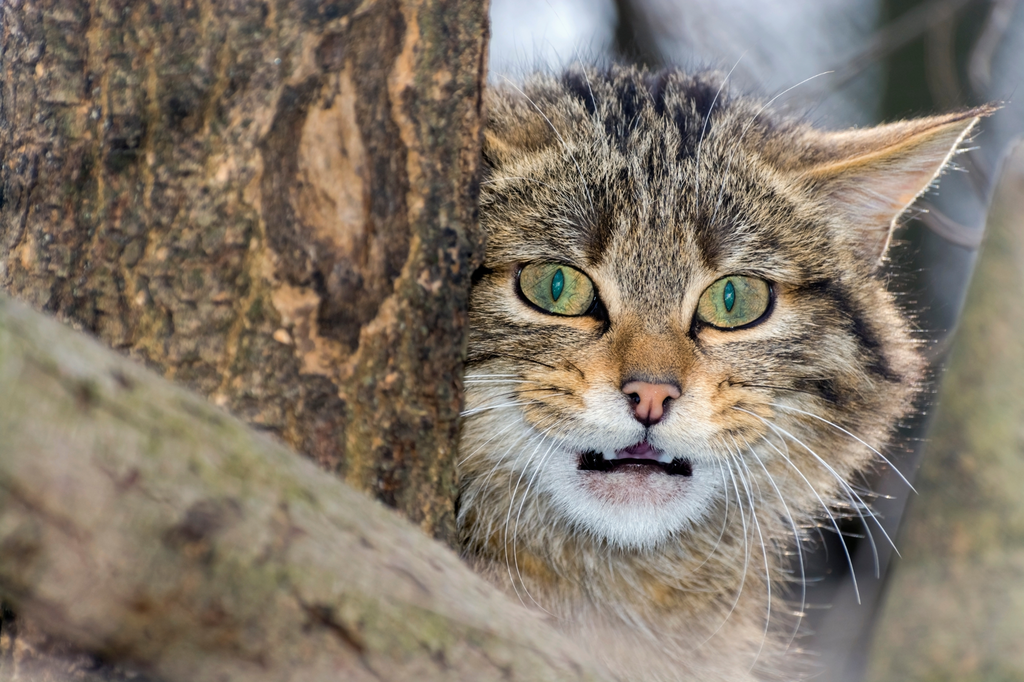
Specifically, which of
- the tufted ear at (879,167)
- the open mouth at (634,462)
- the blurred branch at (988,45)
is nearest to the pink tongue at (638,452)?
the open mouth at (634,462)

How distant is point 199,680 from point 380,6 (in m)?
0.98

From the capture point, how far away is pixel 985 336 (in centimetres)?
92

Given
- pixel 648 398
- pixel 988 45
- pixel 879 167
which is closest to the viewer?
pixel 648 398

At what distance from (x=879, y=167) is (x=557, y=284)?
0.84 meters

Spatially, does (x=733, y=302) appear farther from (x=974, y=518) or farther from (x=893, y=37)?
(x=893, y=37)

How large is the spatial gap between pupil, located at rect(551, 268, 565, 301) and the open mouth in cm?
35

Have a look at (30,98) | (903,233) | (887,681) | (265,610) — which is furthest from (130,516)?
(903,233)

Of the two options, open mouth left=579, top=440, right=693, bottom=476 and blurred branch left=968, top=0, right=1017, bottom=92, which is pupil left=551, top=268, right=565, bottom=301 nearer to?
open mouth left=579, top=440, right=693, bottom=476

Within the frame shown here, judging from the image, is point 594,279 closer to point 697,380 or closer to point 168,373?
point 697,380

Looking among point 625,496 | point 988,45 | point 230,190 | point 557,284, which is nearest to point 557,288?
point 557,284

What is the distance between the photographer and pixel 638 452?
180cm

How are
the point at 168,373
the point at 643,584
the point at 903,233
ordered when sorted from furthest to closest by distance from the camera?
the point at 903,233 < the point at 643,584 < the point at 168,373

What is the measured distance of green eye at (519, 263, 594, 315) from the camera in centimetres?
187

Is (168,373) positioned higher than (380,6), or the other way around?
(380,6)
